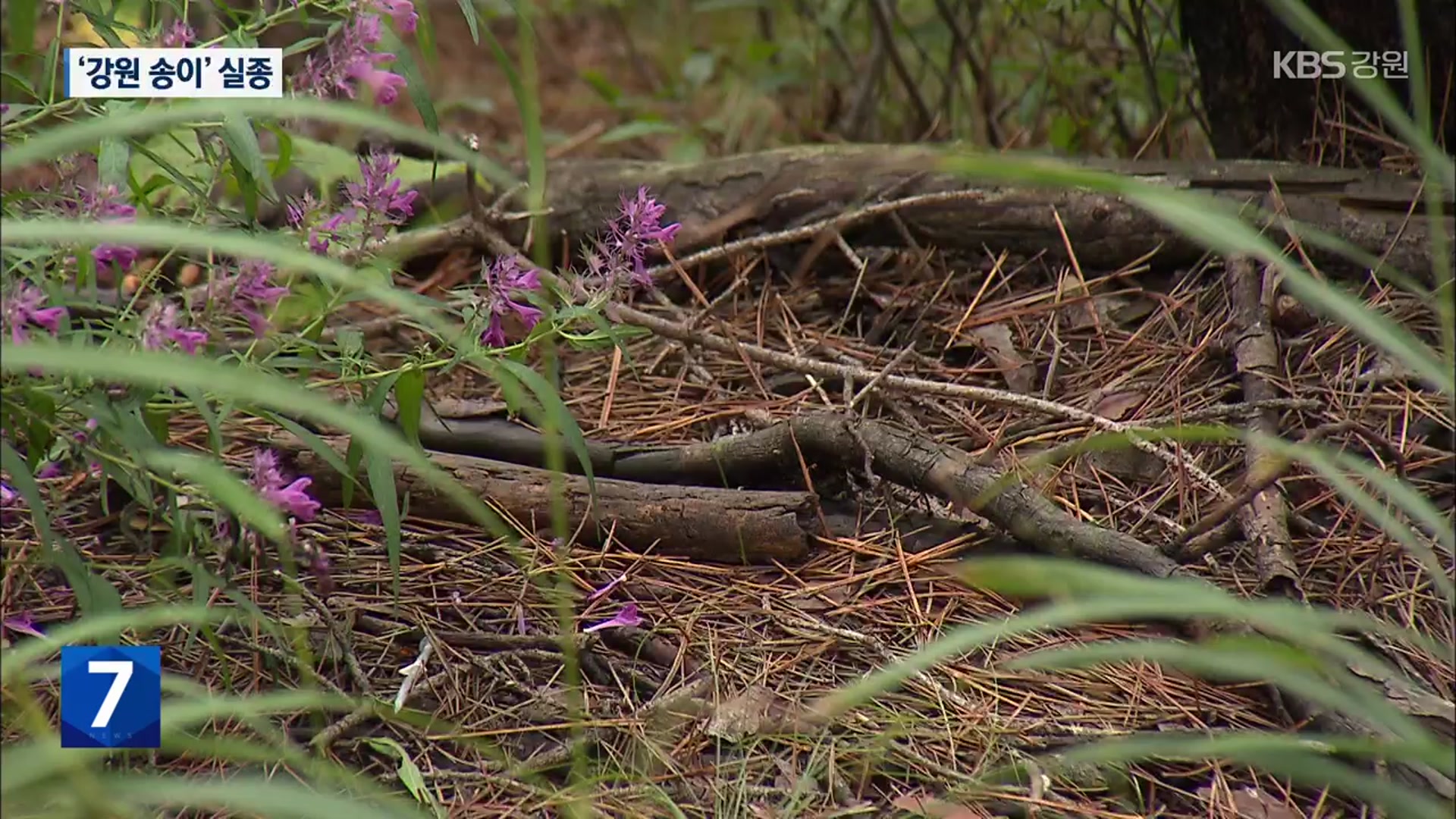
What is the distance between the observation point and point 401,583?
181 centimetres

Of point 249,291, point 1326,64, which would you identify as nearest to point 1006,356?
point 1326,64

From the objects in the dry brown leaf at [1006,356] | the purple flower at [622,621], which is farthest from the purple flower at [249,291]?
the dry brown leaf at [1006,356]

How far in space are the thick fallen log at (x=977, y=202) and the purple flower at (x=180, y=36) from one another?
87 cm

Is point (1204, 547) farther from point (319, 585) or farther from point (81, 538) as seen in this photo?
point (81, 538)

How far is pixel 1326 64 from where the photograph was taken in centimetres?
249

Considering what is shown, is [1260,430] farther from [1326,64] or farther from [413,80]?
[413,80]

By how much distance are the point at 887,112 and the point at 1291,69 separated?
1.30 meters

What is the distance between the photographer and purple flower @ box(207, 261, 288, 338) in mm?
1419

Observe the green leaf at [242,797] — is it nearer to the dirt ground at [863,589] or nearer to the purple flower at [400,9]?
the dirt ground at [863,589]

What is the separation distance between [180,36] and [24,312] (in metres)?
0.47

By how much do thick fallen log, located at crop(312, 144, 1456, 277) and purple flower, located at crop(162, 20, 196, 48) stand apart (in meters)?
0.87

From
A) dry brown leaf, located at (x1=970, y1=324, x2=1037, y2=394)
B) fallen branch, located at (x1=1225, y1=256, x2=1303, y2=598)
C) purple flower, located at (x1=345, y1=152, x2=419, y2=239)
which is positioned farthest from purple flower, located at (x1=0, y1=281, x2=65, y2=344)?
dry brown leaf, located at (x1=970, y1=324, x2=1037, y2=394)

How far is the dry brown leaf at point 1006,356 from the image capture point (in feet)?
7.54

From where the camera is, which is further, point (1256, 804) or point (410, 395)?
point (410, 395)
